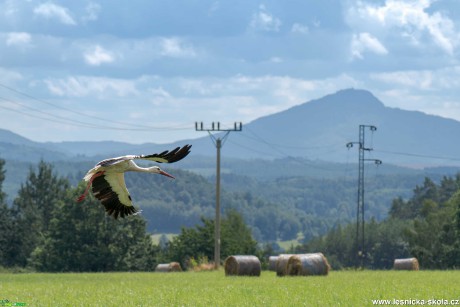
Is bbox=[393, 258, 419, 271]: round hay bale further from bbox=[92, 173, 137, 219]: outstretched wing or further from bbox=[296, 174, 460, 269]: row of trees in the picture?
bbox=[296, 174, 460, 269]: row of trees

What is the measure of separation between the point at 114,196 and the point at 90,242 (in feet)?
243

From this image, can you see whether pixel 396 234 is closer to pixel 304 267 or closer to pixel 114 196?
pixel 304 267

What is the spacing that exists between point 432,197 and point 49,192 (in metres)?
85.4

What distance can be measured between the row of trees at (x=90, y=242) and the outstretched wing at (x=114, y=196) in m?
69.0

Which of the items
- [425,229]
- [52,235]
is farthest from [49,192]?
[425,229]

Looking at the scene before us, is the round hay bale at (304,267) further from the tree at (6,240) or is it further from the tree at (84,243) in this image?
the tree at (6,240)

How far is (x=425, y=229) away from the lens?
399 ft

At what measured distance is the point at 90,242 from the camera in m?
94.1

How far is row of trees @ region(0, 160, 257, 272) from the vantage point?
92.0 meters

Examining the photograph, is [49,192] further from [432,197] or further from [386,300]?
[386,300]

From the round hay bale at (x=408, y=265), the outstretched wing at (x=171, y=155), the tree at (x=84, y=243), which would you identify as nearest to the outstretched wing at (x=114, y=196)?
the outstretched wing at (x=171, y=155)

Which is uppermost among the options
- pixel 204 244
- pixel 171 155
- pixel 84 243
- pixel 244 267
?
pixel 171 155

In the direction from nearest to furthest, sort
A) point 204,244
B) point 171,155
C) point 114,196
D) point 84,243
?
1. point 171,155
2. point 114,196
3. point 84,243
4. point 204,244

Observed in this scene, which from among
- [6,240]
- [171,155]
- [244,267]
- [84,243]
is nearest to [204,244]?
[84,243]
